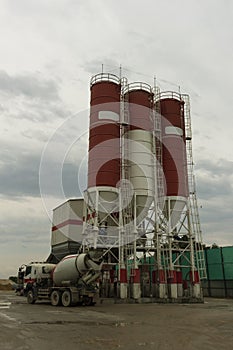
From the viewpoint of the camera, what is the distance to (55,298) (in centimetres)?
2369

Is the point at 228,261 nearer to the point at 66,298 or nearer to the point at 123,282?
the point at 123,282

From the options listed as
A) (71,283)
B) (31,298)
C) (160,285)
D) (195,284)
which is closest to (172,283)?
A: (160,285)

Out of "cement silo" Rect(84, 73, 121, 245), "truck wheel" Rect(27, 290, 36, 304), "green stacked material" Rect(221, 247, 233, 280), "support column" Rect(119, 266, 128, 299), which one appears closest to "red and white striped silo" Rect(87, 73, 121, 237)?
"cement silo" Rect(84, 73, 121, 245)

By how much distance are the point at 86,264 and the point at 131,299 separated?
5876 millimetres

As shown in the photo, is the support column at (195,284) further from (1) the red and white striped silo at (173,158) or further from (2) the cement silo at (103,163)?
(2) the cement silo at (103,163)

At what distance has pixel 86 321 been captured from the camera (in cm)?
1497

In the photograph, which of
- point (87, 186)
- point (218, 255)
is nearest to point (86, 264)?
point (87, 186)

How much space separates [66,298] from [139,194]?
386 inches

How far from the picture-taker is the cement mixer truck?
74.0ft

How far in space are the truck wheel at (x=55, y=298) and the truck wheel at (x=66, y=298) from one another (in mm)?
406

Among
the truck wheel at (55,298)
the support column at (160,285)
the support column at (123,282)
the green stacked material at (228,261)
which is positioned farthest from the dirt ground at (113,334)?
the green stacked material at (228,261)

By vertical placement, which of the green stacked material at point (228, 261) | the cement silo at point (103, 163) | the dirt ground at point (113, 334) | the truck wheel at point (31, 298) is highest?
the cement silo at point (103, 163)

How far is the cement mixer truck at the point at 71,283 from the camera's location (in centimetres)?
2256

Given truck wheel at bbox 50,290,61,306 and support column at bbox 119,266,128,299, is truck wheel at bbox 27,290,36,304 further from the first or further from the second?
support column at bbox 119,266,128,299
